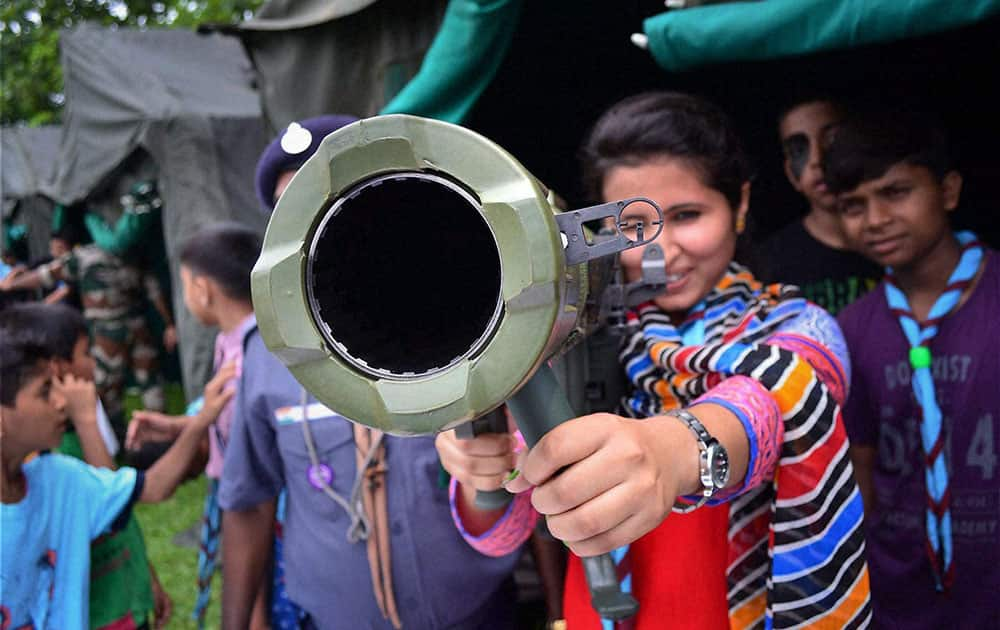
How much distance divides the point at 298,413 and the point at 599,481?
1.03m

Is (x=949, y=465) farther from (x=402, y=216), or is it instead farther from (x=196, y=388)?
(x=196, y=388)

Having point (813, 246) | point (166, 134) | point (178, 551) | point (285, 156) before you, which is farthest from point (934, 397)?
point (166, 134)

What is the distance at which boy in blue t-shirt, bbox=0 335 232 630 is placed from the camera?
167 cm

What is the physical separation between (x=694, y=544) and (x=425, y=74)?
1.16 m

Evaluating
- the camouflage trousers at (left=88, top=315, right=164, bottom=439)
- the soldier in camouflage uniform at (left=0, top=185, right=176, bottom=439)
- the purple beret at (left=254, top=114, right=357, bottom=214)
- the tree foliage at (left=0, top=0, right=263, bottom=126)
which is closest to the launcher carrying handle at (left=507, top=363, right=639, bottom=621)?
the purple beret at (left=254, top=114, right=357, bottom=214)

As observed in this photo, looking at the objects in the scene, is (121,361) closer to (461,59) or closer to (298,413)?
(298,413)

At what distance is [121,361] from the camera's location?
5.77m

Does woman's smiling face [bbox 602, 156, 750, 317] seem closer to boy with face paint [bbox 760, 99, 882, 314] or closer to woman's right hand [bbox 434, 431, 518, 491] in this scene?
woman's right hand [bbox 434, 431, 518, 491]

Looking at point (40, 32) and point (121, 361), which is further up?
point (40, 32)

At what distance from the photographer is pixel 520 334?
626 mm

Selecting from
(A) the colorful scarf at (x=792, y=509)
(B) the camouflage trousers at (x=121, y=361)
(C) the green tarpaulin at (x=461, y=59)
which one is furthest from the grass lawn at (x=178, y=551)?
(A) the colorful scarf at (x=792, y=509)

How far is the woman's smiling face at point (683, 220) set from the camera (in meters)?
1.18

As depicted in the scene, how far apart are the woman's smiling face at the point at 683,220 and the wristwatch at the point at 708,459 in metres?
0.37

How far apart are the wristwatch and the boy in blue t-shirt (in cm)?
159
